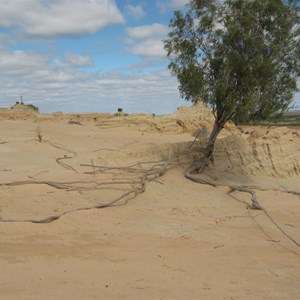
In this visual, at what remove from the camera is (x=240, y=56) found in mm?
9711

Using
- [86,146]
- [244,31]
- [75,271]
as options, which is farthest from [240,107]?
[86,146]

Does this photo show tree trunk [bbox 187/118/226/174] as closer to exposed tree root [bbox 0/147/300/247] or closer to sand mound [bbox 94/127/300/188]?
exposed tree root [bbox 0/147/300/247]

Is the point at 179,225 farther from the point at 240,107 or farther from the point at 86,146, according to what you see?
the point at 86,146

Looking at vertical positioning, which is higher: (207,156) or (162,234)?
(207,156)

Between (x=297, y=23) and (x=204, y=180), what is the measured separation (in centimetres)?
399

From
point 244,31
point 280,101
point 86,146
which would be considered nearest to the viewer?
point 244,31

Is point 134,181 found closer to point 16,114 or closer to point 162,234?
point 162,234

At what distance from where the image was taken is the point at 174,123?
70.4 feet

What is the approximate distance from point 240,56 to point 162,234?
4.84 metres

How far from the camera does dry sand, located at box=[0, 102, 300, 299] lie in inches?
192

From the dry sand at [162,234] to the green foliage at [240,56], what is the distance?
1.90 metres

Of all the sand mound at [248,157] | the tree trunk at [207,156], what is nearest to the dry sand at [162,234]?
the sand mound at [248,157]

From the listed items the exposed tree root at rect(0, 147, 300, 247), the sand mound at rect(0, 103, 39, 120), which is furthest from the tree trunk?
the sand mound at rect(0, 103, 39, 120)

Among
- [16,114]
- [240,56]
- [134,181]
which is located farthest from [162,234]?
[16,114]
